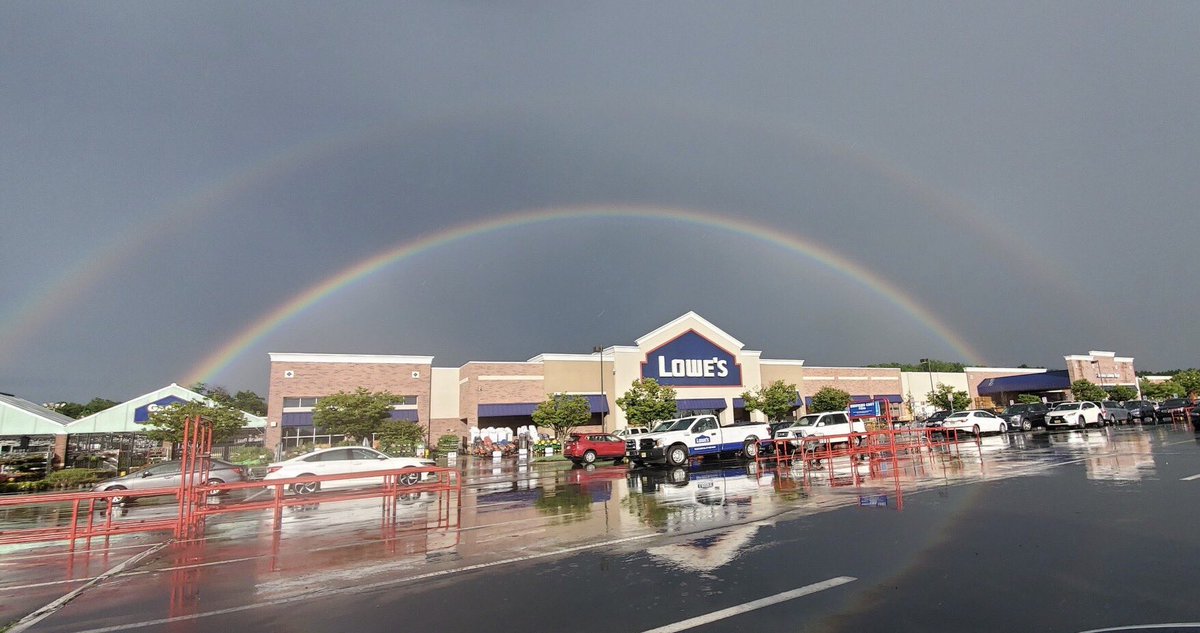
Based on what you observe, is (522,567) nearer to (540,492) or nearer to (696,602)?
(696,602)

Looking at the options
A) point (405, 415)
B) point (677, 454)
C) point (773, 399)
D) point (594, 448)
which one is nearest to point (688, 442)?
point (677, 454)

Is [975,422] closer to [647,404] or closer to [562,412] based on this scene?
[647,404]

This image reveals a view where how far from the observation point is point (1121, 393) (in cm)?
7756

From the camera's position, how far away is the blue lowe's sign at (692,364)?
53312 millimetres

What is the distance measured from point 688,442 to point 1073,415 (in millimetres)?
28979

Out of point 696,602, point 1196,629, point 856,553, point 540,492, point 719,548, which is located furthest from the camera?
point 540,492

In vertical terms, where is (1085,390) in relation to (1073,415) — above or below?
above

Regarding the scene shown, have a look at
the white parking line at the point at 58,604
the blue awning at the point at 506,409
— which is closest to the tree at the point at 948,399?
the blue awning at the point at 506,409

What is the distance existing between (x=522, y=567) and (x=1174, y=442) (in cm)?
2886

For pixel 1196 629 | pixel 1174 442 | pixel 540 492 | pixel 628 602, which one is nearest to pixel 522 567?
pixel 628 602

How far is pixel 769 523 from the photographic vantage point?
10.5m

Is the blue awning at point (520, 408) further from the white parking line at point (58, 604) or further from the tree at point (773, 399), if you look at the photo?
the white parking line at point (58, 604)

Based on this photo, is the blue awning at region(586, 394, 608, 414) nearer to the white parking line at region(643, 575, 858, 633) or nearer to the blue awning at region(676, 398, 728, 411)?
the blue awning at region(676, 398, 728, 411)

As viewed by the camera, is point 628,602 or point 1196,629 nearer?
point 1196,629
